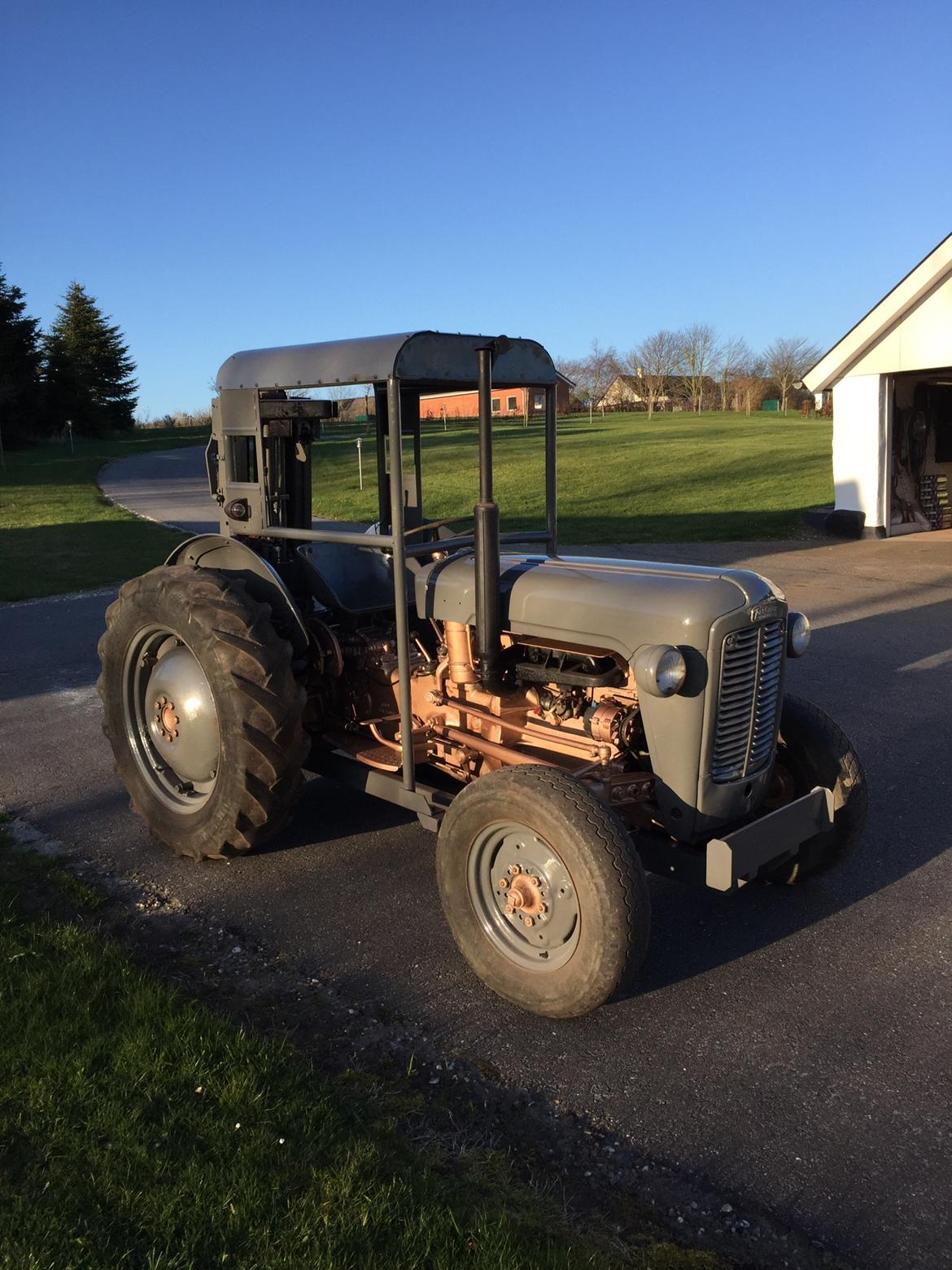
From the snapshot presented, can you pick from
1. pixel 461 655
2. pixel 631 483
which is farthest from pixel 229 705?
pixel 631 483

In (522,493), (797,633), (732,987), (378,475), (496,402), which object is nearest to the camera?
(732,987)

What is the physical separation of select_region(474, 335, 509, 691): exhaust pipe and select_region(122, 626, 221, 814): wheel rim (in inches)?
51.9

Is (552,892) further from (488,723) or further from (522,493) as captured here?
(522,493)

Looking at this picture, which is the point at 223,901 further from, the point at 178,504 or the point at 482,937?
the point at 178,504

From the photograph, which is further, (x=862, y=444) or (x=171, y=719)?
(x=862, y=444)

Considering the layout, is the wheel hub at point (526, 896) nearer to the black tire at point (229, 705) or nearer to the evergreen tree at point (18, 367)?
the black tire at point (229, 705)

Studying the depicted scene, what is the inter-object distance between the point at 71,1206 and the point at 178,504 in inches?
915

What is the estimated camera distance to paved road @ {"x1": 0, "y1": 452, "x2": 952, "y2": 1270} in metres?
2.80

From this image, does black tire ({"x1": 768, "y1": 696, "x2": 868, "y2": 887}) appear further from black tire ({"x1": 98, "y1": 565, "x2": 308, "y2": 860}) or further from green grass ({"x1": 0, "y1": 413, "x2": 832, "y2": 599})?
black tire ({"x1": 98, "y1": 565, "x2": 308, "y2": 860})

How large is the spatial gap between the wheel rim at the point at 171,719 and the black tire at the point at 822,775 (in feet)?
8.16

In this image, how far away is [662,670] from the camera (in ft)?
11.4

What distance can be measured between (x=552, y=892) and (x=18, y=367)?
50.8 meters

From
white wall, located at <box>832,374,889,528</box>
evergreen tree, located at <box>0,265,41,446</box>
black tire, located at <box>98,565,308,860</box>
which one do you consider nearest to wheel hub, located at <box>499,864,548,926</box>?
black tire, located at <box>98,565,308,860</box>

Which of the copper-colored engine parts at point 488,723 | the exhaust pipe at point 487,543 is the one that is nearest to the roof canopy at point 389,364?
the exhaust pipe at point 487,543
